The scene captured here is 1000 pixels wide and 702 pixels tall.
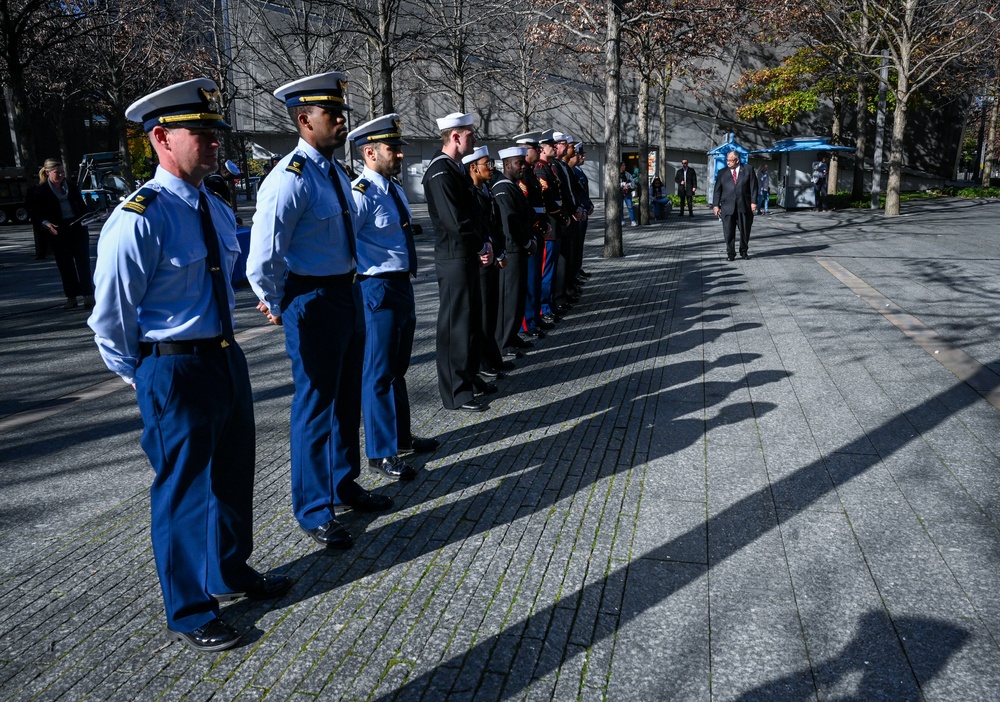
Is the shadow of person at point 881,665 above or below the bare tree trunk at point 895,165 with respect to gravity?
below

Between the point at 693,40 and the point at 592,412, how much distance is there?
21238 millimetres

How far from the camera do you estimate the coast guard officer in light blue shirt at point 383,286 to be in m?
5.10

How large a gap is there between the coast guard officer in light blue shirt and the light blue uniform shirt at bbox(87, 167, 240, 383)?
5.67 ft

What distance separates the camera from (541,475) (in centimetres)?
512

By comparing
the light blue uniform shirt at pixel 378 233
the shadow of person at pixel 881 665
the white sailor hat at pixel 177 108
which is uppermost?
the white sailor hat at pixel 177 108

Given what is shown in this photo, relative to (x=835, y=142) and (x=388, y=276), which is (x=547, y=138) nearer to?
(x=388, y=276)

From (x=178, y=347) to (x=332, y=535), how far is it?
1406mm

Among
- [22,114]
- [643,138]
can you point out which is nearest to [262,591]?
[22,114]

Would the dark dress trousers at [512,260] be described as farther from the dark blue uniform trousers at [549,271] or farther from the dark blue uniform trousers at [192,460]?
the dark blue uniform trousers at [192,460]

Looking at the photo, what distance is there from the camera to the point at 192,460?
3.28 metres

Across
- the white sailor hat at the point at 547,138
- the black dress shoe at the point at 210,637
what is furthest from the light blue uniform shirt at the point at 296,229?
the white sailor hat at the point at 547,138

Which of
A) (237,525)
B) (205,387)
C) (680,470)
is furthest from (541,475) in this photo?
(205,387)

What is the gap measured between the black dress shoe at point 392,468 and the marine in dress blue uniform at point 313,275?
0.76 meters

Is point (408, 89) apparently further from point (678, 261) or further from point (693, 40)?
point (678, 261)
